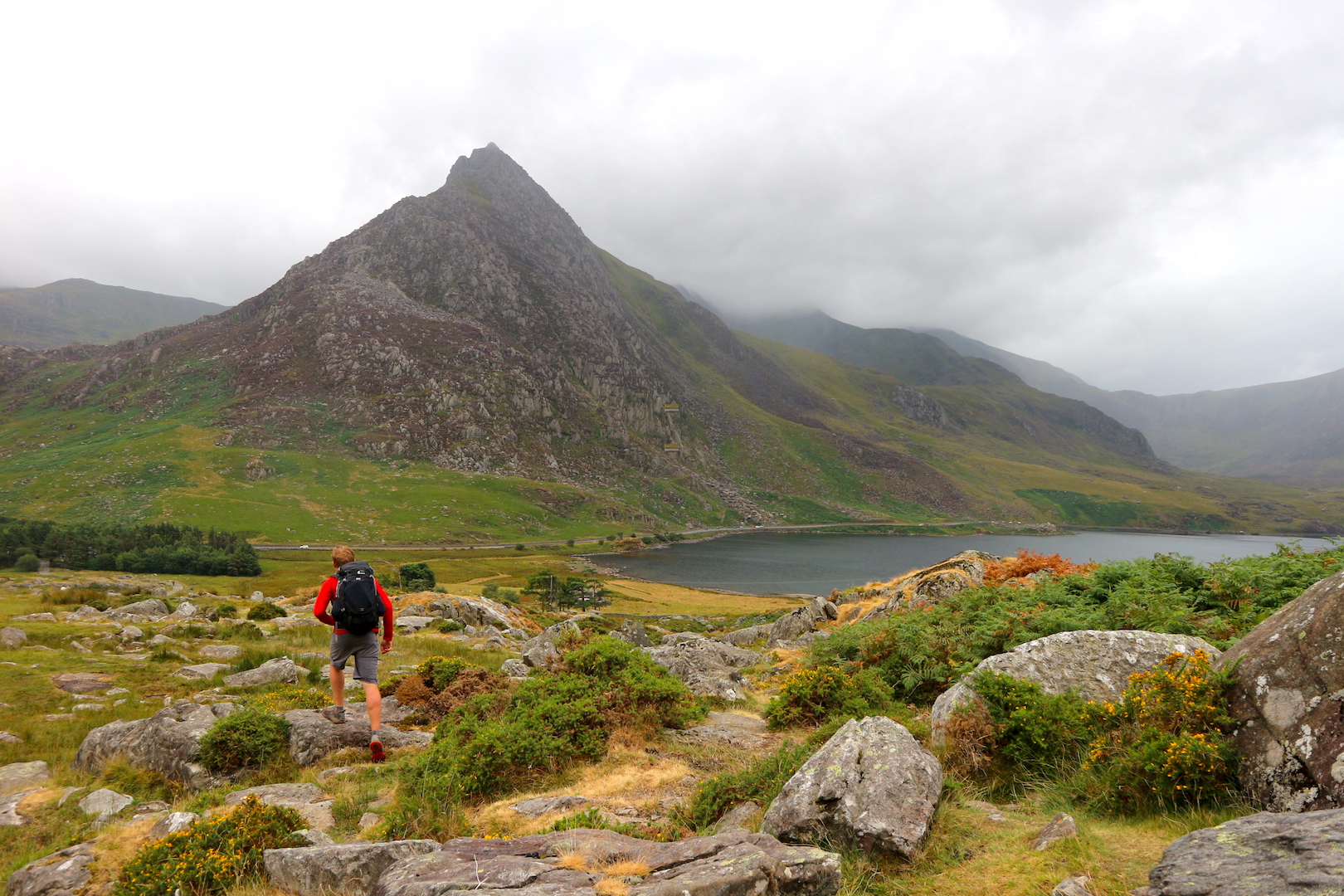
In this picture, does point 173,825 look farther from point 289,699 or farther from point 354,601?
point 289,699

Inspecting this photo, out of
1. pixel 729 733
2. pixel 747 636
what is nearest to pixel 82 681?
pixel 729 733

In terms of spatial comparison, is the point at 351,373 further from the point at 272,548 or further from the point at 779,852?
the point at 779,852

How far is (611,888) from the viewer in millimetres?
5121

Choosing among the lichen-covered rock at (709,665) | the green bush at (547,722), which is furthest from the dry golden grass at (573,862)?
the lichen-covered rock at (709,665)

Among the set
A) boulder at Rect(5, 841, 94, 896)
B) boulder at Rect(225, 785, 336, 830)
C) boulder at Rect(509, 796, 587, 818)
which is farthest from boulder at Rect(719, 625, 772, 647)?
boulder at Rect(5, 841, 94, 896)

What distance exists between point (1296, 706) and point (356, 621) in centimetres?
1415

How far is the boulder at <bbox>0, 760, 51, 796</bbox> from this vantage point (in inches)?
382

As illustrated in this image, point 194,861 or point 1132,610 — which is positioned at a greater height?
point 1132,610

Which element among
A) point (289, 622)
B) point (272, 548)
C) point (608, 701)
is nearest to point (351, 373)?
point (272, 548)

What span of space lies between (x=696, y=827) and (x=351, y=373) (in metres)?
197

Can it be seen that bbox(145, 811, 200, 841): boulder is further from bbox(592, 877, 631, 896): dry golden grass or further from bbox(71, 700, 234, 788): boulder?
bbox(592, 877, 631, 896): dry golden grass

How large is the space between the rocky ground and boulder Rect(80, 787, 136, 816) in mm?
33

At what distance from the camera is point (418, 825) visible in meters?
7.63

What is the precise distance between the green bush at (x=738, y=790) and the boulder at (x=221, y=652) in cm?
1842
